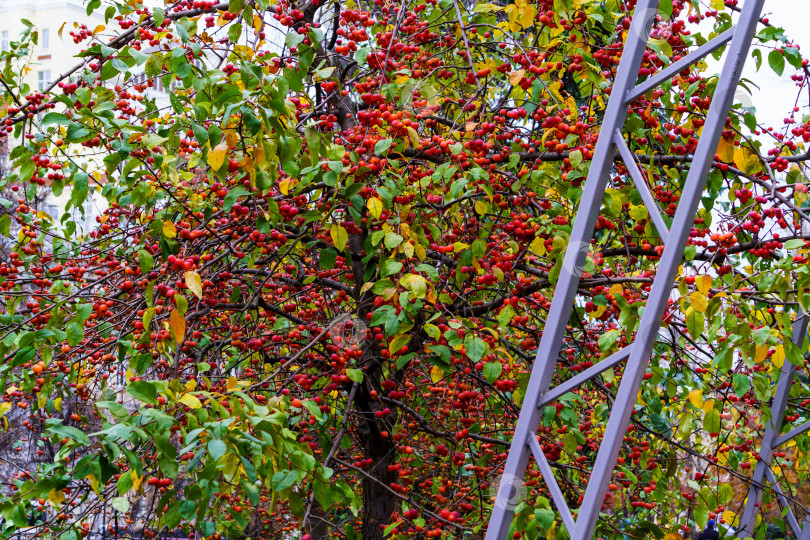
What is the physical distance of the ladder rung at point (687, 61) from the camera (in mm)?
1677

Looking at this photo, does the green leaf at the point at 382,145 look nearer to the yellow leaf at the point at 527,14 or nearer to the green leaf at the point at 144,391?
the yellow leaf at the point at 527,14

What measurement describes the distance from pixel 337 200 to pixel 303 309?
1054 mm

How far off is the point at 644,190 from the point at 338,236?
43.8 inches

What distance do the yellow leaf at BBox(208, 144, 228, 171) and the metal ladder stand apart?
99 cm

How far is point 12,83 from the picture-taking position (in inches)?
109

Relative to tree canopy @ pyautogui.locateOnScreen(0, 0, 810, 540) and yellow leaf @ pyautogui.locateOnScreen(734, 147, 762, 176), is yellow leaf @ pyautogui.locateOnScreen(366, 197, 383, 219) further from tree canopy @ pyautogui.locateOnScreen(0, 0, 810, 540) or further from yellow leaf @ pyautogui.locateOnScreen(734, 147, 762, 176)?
yellow leaf @ pyautogui.locateOnScreen(734, 147, 762, 176)

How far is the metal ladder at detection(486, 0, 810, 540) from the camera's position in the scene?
1.64 meters

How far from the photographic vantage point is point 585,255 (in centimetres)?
187

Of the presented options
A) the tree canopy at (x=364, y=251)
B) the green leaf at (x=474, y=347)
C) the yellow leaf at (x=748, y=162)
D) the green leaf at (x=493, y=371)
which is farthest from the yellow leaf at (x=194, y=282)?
the yellow leaf at (x=748, y=162)

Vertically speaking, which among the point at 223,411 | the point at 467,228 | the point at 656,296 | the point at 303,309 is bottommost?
the point at 223,411

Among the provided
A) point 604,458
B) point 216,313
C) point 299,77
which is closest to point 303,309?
point 216,313

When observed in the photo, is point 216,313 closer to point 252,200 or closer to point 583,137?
point 252,200

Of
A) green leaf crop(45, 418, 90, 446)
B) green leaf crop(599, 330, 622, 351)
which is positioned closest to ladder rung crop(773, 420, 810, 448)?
green leaf crop(599, 330, 622, 351)

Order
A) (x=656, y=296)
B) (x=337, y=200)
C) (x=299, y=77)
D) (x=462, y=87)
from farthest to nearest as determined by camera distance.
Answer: (x=462, y=87) → (x=337, y=200) → (x=299, y=77) → (x=656, y=296)
